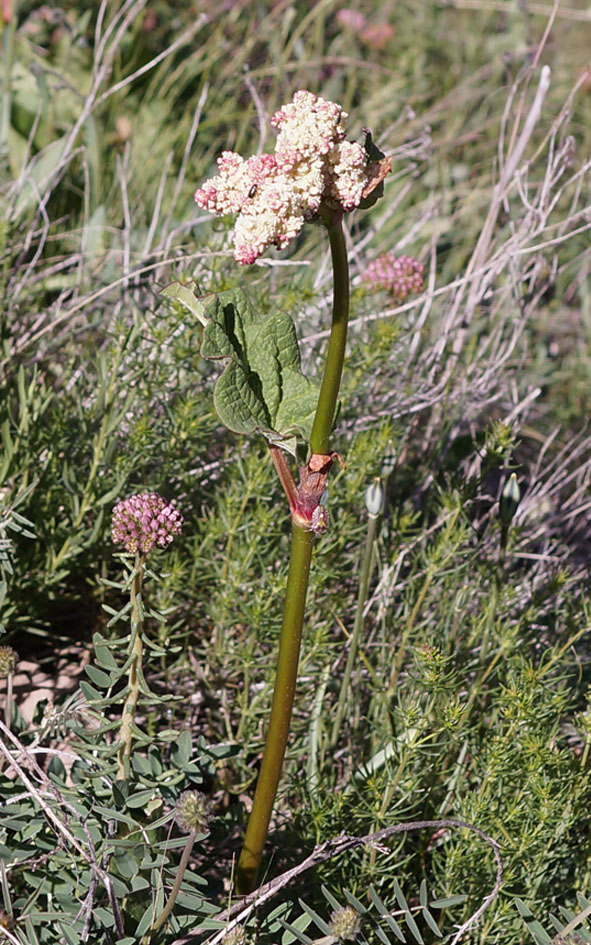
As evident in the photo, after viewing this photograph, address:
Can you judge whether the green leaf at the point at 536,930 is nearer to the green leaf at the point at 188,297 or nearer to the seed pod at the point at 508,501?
the seed pod at the point at 508,501

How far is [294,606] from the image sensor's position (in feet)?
3.97

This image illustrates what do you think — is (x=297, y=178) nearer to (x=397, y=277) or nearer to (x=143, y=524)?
(x=143, y=524)

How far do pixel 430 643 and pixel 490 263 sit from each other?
1159mm

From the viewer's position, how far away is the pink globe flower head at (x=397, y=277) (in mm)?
2215

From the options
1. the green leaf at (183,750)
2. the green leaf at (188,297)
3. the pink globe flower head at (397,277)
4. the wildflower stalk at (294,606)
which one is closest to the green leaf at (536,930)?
the wildflower stalk at (294,606)

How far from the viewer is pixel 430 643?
4.52ft

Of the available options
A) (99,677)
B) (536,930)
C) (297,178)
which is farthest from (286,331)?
(536,930)

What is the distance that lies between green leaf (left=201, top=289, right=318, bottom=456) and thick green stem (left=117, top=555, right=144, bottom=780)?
0.80 ft

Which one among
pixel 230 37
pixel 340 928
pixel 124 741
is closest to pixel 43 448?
pixel 124 741

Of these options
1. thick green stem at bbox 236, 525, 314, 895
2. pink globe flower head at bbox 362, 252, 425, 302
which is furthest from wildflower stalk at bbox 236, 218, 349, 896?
pink globe flower head at bbox 362, 252, 425, 302

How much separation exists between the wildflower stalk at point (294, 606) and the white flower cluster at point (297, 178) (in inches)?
2.0

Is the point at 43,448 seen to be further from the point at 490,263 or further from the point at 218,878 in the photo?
the point at 490,263

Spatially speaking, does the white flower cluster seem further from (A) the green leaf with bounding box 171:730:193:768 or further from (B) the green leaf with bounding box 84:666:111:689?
(A) the green leaf with bounding box 171:730:193:768

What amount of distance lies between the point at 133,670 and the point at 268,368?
0.42 metres
